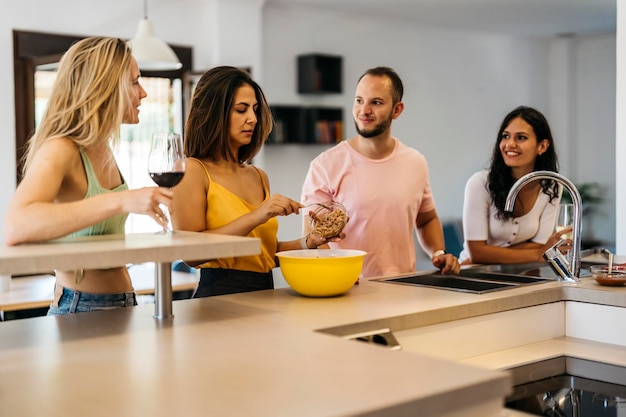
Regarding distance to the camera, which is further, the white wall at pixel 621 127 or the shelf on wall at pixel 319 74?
the shelf on wall at pixel 319 74

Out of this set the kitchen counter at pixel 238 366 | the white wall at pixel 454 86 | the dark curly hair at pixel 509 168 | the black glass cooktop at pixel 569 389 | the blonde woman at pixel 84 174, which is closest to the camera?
the kitchen counter at pixel 238 366

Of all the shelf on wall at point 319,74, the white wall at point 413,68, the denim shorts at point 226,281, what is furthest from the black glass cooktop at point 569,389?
the shelf on wall at point 319,74

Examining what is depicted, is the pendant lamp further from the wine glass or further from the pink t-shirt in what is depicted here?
the wine glass

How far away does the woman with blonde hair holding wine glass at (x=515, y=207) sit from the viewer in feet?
10.4

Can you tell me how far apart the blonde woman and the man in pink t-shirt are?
1153mm

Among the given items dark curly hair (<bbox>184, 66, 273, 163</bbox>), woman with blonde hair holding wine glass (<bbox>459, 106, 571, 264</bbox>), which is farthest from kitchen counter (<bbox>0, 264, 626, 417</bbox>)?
woman with blonde hair holding wine glass (<bbox>459, 106, 571, 264</bbox>)

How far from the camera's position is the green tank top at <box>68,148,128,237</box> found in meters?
1.96

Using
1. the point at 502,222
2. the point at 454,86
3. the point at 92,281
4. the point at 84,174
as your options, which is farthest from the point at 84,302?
the point at 454,86

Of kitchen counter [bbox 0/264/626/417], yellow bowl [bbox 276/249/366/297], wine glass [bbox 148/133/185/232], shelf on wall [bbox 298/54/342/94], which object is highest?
shelf on wall [bbox 298/54/342/94]

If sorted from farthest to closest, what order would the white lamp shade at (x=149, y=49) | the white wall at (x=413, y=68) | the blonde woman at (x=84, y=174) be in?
the white wall at (x=413, y=68), the white lamp shade at (x=149, y=49), the blonde woman at (x=84, y=174)

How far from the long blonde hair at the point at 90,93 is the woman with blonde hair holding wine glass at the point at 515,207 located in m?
1.69

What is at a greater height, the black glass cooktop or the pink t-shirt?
the pink t-shirt

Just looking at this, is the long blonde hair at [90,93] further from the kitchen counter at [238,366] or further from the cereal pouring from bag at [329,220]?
the cereal pouring from bag at [329,220]

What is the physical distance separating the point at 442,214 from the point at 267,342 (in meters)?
6.77
